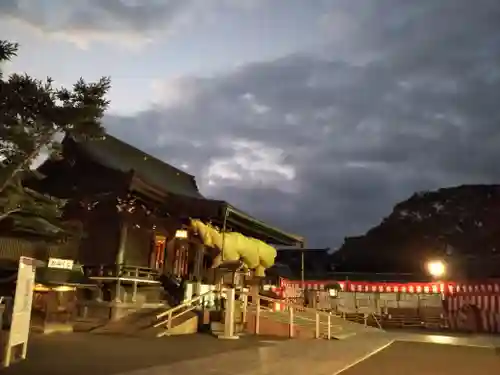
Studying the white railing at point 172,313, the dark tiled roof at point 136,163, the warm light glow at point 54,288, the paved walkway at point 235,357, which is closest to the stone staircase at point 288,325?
the paved walkway at point 235,357

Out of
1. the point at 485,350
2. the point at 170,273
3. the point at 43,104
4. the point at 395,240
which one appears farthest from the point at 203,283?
the point at 395,240

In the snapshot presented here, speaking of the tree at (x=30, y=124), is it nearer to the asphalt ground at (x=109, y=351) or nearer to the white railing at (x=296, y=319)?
the asphalt ground at (x=109, y=351)

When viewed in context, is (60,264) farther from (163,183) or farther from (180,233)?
(163,183)

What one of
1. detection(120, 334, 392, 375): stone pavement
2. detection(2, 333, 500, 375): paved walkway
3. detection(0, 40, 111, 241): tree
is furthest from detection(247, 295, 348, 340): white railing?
detection(0, 40, 111, 241): tree

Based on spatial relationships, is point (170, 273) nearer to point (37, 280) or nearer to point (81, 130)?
point (37, 280)

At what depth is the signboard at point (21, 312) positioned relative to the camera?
323 inches

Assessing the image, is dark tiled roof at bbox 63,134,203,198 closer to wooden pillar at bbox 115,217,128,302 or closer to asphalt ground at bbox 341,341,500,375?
wooden pillar at bbox 115,217,128,302

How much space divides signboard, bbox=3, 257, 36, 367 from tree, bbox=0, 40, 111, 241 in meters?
1.76

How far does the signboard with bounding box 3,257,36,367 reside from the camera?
8.21 metres

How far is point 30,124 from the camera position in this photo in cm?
1059

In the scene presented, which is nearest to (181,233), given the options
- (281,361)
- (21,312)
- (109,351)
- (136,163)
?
(136,163)

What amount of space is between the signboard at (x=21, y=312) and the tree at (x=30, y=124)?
1.76 meters

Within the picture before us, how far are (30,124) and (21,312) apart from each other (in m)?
4.06

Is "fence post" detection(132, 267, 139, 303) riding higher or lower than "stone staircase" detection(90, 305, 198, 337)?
higher
